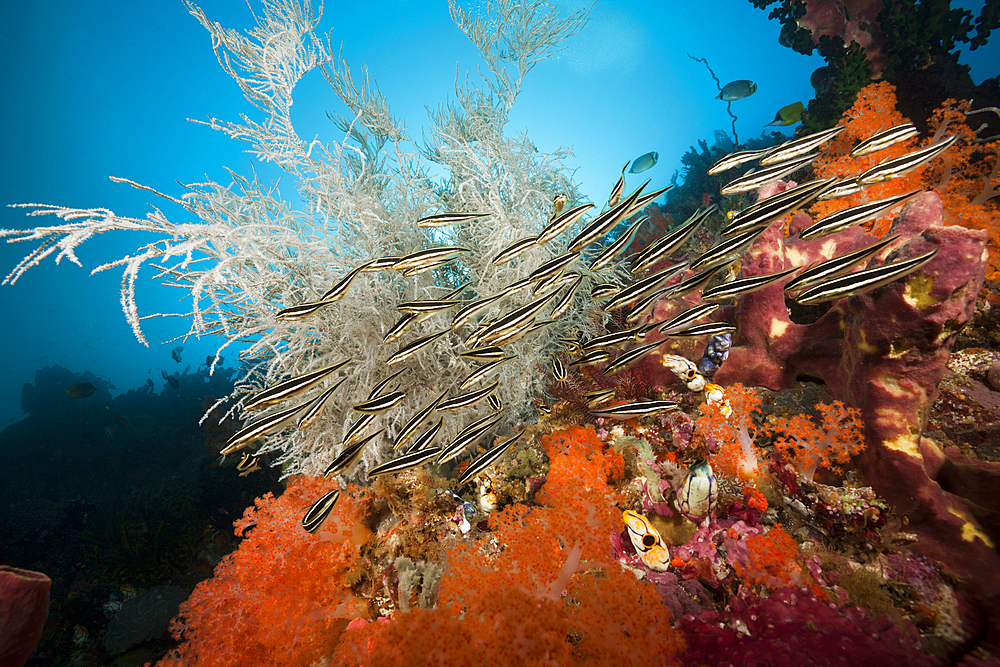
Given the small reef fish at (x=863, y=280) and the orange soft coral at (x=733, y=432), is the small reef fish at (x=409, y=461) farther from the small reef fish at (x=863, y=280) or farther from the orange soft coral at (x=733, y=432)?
the small reef fish at (x=863, y=280)

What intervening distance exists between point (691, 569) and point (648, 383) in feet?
5.95

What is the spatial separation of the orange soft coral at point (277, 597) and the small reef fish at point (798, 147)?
A: 194 inches

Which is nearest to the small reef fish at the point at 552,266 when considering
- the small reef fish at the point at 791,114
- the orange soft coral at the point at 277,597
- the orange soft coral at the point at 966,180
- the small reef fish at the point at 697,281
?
the small reef fish at the point at 697,281

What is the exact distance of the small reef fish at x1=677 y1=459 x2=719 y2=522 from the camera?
258cm

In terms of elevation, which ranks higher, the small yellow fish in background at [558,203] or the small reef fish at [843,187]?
the small yellow fish in background at [558,203]

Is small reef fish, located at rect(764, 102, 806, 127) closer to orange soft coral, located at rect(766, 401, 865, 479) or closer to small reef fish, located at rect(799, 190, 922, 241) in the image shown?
small reef fish, located at rect(799, 190, 922, 241)

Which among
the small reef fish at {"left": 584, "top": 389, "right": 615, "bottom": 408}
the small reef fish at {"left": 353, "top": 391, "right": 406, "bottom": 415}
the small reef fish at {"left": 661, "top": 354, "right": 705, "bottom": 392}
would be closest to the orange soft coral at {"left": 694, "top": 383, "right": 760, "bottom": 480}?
the small reef fish at {"left": 661, "top": 354, "right": 705, "bottom": 392}

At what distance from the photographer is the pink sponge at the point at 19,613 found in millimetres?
2727

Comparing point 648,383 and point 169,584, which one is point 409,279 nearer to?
point 648,383

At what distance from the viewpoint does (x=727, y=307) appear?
3812 millimetres

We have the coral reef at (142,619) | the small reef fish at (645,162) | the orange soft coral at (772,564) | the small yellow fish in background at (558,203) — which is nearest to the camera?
the orange soft coral at (772,564)

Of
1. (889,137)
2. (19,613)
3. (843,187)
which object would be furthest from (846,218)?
(19,613)

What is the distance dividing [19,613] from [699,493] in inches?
224

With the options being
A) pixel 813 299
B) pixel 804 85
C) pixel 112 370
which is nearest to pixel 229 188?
pixel 813 299
